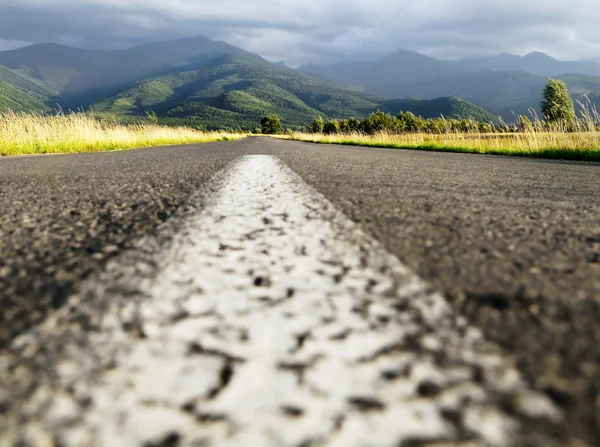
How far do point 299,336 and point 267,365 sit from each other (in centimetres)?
9

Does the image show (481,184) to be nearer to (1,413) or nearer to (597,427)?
(597,427)

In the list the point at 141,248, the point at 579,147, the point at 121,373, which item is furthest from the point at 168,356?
the point at 579,147

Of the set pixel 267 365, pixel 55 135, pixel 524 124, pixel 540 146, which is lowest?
pixel 267 365

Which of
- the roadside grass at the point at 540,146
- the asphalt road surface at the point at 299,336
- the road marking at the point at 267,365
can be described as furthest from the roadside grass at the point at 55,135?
the road marking at the point at 267,365

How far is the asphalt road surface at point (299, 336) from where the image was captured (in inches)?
16.7

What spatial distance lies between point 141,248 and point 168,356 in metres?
0.65

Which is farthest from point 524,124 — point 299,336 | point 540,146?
point 299,336

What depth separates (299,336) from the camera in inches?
23.1

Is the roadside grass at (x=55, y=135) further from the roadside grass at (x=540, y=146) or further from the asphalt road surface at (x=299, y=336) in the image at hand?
the asphalt road surface at (x=299, y=336)

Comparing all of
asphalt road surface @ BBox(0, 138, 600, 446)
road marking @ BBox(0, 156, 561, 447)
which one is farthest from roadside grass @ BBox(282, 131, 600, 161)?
road marking @ BBox(0, 156, 561, 447)

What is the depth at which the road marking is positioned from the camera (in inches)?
16.4

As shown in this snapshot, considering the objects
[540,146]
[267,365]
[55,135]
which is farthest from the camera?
[55,135]

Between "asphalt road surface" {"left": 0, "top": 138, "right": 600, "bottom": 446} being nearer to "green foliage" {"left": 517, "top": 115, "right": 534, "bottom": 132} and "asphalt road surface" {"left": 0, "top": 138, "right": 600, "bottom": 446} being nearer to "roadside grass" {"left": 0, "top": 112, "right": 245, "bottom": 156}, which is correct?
"green foliage" {"left": 517, "top": 115, "right": 534, "bottom": 132}

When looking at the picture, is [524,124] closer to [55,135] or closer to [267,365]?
[267,365]
